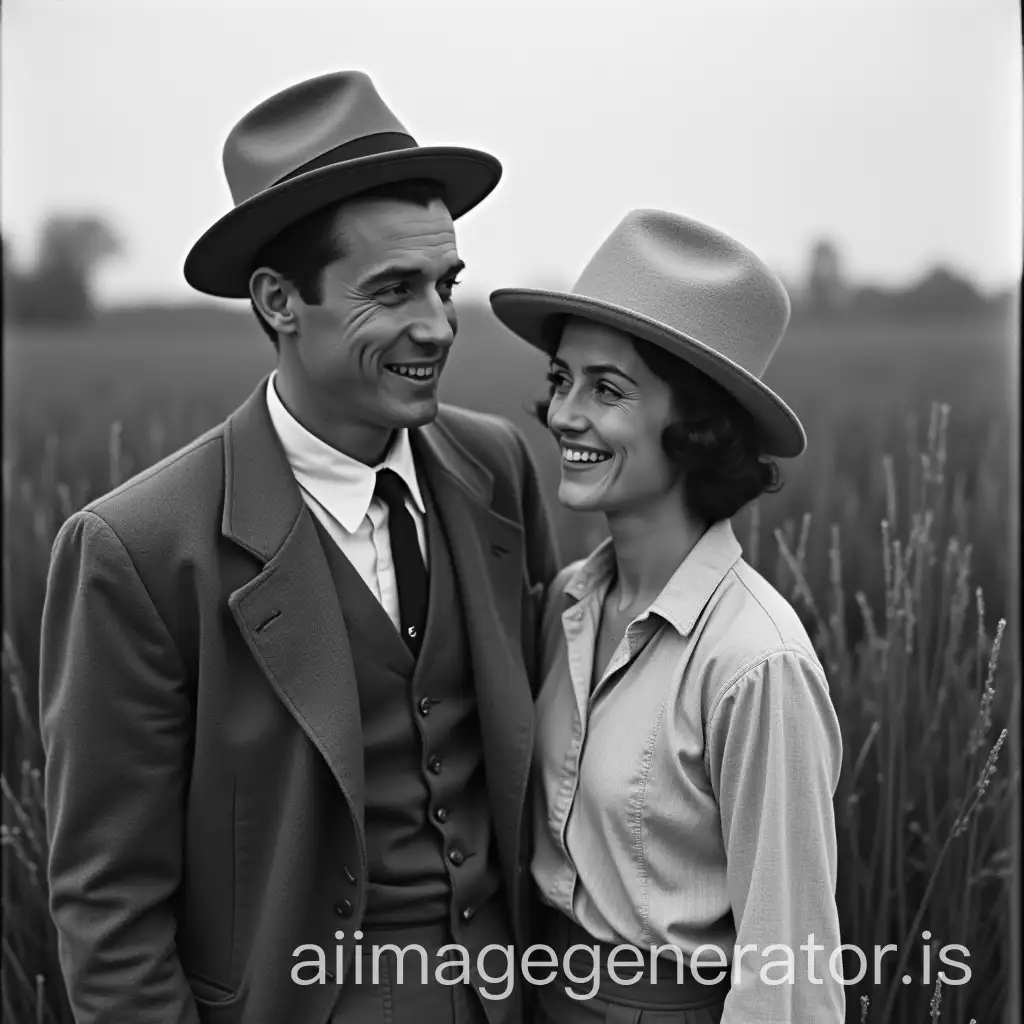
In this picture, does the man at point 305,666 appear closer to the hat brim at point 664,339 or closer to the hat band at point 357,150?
the hat band at point 357,150

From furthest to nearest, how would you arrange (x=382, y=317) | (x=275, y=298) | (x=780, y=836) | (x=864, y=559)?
(x=864, y=559), (x=275, y=298), (x=382, y=317), (x=780, y=836)

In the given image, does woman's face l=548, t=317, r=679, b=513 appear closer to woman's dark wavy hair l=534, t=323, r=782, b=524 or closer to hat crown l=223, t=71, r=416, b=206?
woman's dark wavy hair l=534, t=323, r=782, b=524

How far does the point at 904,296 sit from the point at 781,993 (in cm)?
285

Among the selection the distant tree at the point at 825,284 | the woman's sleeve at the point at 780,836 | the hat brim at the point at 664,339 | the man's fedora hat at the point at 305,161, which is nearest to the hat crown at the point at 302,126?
the man's fedora hat at the point at 305,161

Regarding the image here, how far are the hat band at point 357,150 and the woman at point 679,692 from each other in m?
0.32

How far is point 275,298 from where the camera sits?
183 cm

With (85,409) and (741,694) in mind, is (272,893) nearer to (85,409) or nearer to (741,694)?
(741,694)

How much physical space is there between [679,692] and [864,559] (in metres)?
1.62

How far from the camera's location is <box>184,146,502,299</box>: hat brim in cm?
167

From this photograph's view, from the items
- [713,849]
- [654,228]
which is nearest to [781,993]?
[713,849]

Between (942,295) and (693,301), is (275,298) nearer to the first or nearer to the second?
(693,301)

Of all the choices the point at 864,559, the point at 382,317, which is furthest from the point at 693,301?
the point at 864,559

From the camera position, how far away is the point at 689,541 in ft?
5.85

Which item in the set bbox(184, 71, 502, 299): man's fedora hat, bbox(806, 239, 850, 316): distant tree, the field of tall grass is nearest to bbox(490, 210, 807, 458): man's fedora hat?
bbox(184, 71, 502, 299): man's fedora hat
